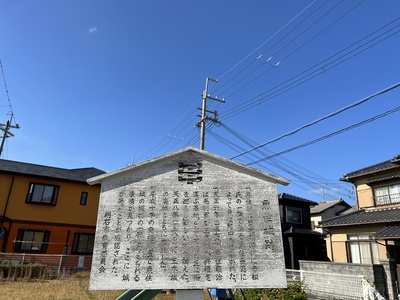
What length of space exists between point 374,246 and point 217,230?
17.2 metres

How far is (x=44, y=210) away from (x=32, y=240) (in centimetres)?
225

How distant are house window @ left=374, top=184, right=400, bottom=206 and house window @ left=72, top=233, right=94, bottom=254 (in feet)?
72.3

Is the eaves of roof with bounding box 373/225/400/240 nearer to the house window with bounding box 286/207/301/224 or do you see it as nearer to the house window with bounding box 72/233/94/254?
the house window with bounding box 286/207/301/224

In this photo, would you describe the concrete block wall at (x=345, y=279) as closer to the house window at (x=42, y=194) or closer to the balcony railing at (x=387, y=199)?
the balcony railing at (x=387, y=199)

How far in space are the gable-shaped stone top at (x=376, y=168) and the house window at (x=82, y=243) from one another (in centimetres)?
2103

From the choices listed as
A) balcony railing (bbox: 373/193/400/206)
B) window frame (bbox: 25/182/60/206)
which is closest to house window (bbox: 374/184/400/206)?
balcony railing (bbox: 373/193/400/206)

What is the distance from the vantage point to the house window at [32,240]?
2038 centimetres

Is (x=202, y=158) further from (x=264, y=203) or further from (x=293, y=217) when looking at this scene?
(x=293, y=217)

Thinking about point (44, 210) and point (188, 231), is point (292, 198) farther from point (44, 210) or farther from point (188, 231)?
point (188, 231)

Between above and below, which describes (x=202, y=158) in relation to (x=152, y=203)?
above

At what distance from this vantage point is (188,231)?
524cm

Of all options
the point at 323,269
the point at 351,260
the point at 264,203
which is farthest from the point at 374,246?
the point at 264,203

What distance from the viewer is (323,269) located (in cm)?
1325

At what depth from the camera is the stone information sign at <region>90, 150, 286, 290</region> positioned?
16.3 feet
